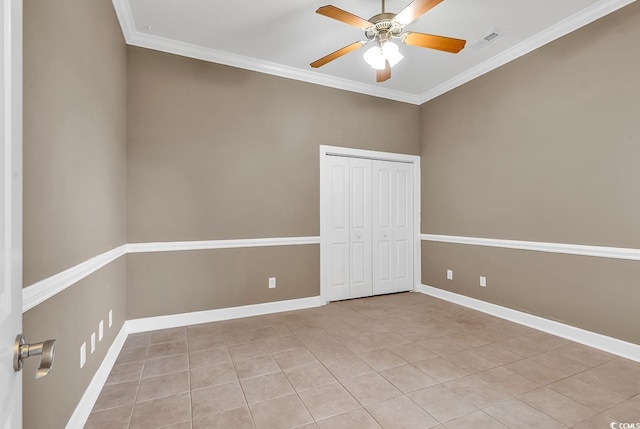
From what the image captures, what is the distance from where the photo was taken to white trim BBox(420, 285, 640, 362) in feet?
8.79

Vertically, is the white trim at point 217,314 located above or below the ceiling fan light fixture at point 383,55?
below

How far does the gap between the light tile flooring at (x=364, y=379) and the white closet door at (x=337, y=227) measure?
0.86 m

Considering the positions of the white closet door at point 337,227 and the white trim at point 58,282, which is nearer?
the white trim at point 58,282

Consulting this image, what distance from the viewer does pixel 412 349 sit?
9.34ft

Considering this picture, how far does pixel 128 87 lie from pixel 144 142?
1.91 ft

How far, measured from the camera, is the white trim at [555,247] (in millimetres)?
2689

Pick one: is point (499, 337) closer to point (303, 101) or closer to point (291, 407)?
point (291, 407)

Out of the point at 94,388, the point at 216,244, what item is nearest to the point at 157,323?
the point at 216,244

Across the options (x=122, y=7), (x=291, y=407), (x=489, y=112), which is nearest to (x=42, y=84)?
(x=122, y=7)

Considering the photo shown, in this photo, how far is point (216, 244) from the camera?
3.59 metres

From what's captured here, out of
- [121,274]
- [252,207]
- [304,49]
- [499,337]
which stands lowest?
[499,337]

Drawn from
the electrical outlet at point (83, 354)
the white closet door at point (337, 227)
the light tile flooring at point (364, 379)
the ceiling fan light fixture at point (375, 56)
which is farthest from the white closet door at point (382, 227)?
the electrical outlet at point (83, 354)

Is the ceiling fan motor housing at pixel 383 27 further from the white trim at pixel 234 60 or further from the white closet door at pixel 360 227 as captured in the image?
the white closet door at pixel 360 227
